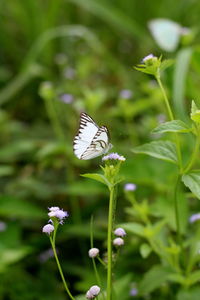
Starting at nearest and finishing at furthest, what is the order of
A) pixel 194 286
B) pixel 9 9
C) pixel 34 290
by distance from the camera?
pixel 194 286 → pixel 34 290 → pixel 9 9

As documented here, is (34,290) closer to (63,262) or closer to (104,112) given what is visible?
(63,262)

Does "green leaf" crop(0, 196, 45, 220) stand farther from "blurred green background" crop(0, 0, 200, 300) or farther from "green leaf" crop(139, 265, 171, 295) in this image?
"green leaf" crop(139, 265, 171, 295)

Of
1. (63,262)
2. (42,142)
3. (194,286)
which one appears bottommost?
(194,286)

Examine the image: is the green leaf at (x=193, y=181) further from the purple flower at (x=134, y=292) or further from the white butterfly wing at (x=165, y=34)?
the white butterfly wing at (x=165, y=34)

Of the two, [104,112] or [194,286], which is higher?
[104,112]

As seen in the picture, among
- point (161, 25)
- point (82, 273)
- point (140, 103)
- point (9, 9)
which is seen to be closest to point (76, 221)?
point (82, 273)

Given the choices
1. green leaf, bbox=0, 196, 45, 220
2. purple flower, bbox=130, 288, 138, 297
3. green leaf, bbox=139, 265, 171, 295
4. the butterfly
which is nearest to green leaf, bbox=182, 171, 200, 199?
the butterfly

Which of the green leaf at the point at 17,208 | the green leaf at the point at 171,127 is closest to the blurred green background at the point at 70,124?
the green leaf at the point at 17,208
